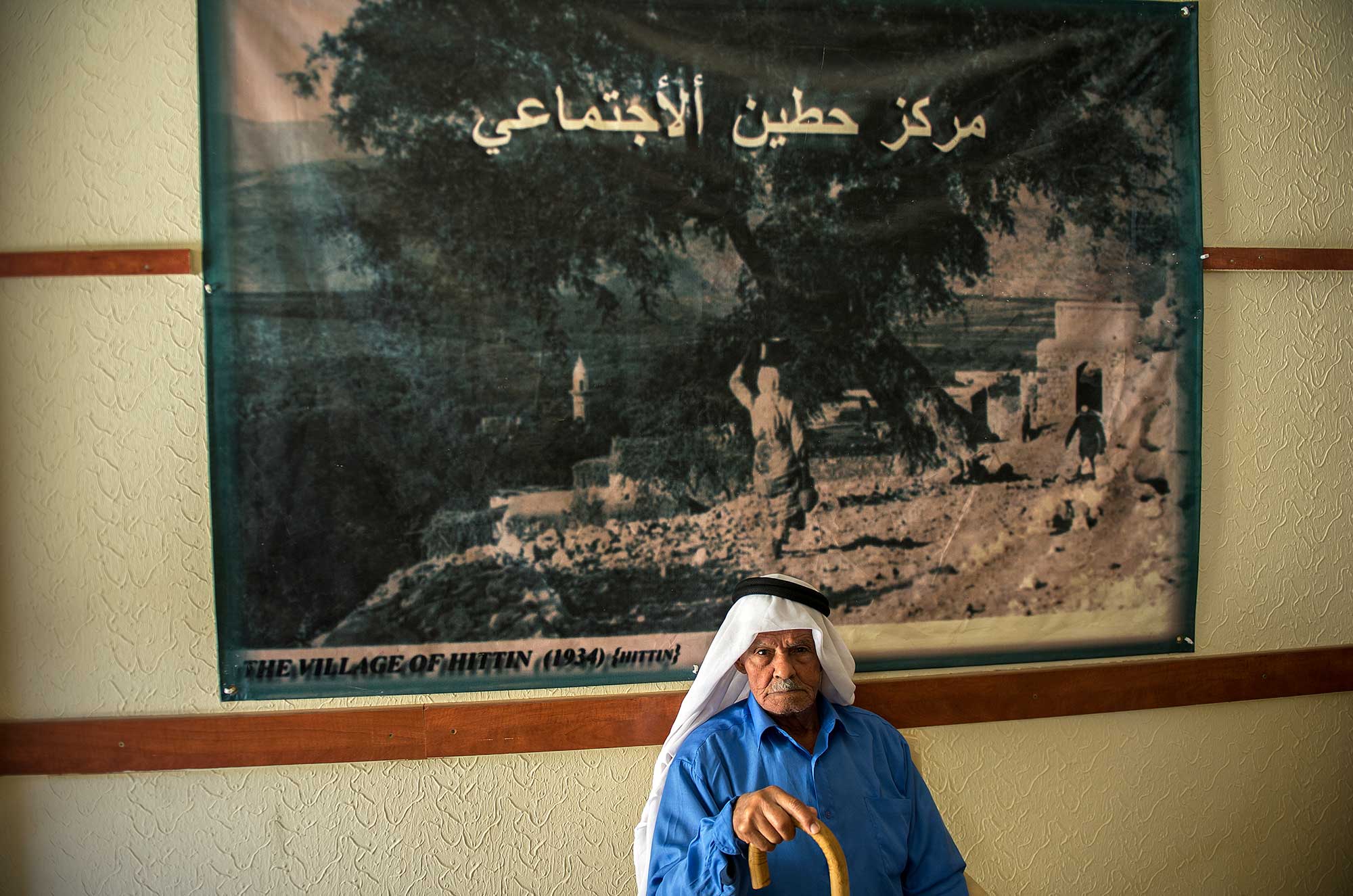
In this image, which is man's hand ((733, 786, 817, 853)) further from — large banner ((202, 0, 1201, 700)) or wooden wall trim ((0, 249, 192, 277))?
wooden wall trim ((0, 249, 192, 277))

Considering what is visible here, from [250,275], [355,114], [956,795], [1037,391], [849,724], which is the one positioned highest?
[355,114]

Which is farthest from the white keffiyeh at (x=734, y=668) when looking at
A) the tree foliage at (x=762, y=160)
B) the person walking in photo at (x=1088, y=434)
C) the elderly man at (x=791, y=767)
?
the person walking in photo at (x=1088, y=434)

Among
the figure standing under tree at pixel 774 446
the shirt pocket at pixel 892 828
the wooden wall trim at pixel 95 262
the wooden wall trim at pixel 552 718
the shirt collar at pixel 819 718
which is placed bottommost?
the shirt pocket at pixel 892 828

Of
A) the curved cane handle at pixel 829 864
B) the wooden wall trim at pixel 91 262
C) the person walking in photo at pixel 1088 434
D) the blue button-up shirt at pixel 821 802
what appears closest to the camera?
the curved cane handle at pixel 829 864

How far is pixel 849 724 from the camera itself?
5.63 feet

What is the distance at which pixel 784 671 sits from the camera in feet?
5.31

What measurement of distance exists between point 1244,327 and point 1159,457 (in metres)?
0.45

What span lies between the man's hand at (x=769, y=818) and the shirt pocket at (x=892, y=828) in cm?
32

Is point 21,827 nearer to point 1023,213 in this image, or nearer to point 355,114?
point 355,114

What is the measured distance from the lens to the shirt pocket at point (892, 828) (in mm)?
1568

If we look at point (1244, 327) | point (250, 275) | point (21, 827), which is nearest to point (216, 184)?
point (250, 275)

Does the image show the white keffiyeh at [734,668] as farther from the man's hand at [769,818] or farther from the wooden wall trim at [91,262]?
the wooden wall trim at [91,262]

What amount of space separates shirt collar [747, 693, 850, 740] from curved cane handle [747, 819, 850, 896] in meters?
0.32

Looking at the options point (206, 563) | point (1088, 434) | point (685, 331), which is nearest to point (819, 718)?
point (685, 331)
